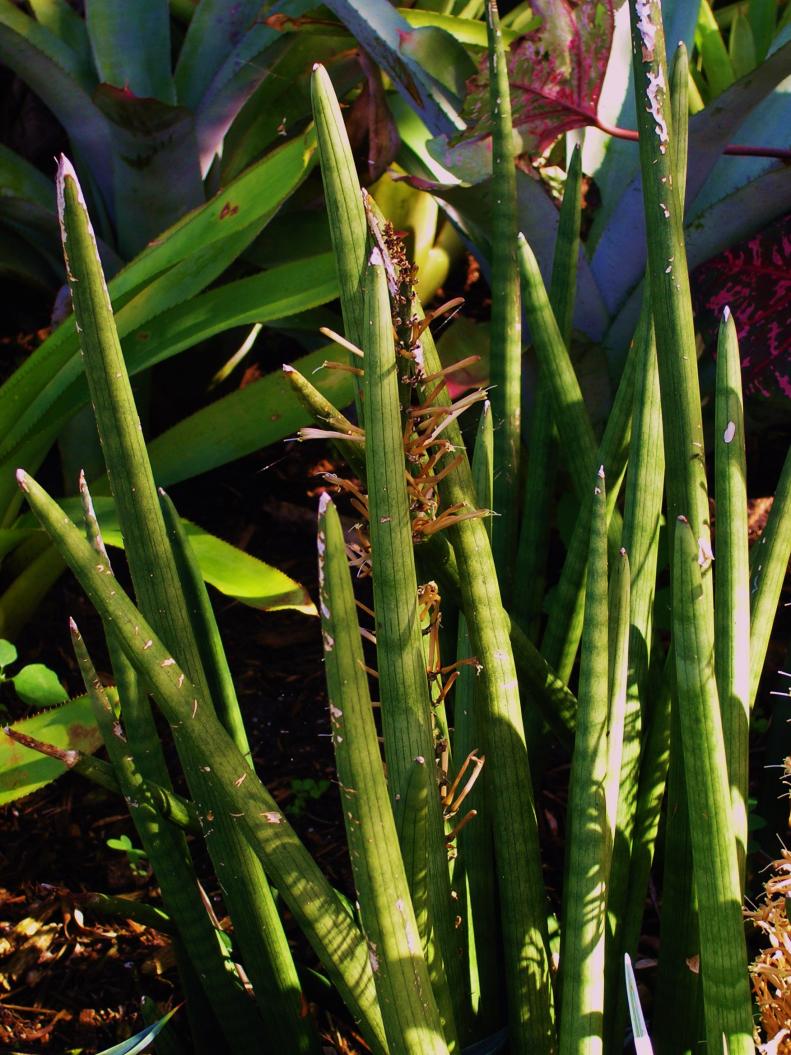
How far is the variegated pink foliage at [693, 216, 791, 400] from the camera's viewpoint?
44.0 inches

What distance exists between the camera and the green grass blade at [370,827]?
1.38 ft

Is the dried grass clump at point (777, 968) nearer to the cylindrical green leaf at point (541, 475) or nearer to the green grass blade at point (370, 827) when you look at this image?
the green grass blade at point (370, 827)

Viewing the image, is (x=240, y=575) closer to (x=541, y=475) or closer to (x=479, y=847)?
(x=541, y=475)

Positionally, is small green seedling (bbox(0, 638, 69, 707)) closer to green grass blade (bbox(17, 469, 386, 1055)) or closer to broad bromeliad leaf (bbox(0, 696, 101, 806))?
broad bromeliad leaf (bbox(0, 696, 101, 806))

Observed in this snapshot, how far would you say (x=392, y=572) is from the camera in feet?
1.47

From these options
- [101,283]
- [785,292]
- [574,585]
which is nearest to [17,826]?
[574,585]

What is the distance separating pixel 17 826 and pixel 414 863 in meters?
0.76

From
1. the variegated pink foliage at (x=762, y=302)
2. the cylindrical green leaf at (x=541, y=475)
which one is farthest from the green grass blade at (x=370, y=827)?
the variegated pink foliage at (x=762, y=302)

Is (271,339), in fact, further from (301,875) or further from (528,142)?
(301,875)

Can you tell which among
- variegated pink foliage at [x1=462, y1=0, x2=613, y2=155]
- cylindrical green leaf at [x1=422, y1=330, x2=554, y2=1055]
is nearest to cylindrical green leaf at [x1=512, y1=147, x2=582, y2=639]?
variegated pink foliage at [x1=462, y1=0, x2=613, y2=155]

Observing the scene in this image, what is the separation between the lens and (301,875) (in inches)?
19.4

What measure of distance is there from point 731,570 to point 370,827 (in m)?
0.26

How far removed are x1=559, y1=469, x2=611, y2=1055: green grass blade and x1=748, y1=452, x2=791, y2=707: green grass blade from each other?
0.16m

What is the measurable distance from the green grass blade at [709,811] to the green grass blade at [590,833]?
4 cm
